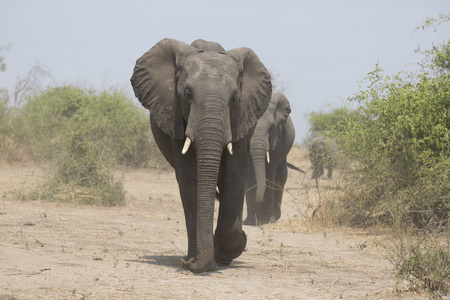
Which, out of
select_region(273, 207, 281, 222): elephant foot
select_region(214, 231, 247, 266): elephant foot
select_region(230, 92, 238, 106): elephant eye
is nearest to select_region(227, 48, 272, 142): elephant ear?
select_region(230, 92, 238, 106): elephant eye

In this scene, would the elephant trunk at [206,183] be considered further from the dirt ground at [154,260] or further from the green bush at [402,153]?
the green bush at [402,153]

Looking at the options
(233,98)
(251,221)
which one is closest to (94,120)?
(251,221)

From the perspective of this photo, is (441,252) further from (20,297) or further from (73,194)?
(73,194)

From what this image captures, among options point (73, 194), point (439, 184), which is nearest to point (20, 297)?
point (439, 184)

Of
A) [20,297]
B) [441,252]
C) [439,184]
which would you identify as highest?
[439,184]

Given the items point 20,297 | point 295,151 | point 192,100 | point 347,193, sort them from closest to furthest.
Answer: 1. point 20,297
2. point 192,100
3. point 347,193
4. point 295,151

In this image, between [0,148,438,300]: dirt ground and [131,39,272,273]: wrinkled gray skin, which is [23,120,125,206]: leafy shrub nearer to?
[0,148,438,300]: dirt ground

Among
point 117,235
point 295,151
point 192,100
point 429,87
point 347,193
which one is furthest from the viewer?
point 295,151

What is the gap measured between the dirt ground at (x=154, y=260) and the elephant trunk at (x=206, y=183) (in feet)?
0.71

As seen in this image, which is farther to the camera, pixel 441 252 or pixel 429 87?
pixel 429 87

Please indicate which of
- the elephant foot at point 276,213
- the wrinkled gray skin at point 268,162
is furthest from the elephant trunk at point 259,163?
the elephant foot at point 276,213

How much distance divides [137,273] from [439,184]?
5183 millimetres

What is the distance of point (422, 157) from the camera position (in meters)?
10.3

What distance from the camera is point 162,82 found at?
715 cm
